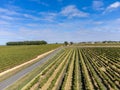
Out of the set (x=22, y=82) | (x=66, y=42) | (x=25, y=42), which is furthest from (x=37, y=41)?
(x=22, y=82)

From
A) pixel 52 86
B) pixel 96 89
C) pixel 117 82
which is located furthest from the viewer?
pixel 117 82

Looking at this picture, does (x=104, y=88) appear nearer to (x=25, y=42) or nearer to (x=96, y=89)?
(x=96, y=89)

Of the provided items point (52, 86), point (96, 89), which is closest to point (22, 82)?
point (52, 86)

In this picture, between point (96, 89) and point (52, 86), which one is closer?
point (96, 89)

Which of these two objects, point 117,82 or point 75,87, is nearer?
point 75,87

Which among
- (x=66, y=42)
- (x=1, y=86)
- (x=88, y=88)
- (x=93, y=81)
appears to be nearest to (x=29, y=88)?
(x=1, y=86)

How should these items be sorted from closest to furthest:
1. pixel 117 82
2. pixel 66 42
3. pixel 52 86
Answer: pixel 52 86 → pixel 117 82 → pixel 66 42

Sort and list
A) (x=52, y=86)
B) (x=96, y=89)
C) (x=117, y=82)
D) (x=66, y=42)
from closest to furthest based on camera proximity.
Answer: (x=96, y=89) → (x=52, y=86) → (x=117, y=82) → (x=66, y=42)

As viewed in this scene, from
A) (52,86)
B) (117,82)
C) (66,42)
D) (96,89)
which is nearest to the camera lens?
(96,89)

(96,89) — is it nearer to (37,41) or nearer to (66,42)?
(66,42)
